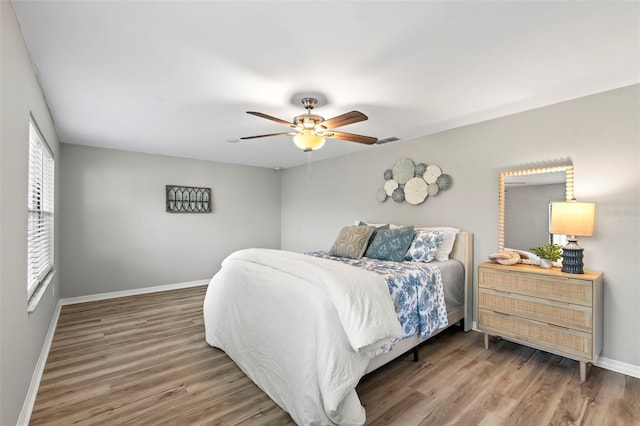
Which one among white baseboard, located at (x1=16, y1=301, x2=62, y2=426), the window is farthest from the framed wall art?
white baseboard, located at (x1=16, y1=301, x2=62, y2=426)

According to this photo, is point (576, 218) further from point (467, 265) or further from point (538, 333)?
point (467, 265)

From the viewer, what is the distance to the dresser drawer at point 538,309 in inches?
91.0

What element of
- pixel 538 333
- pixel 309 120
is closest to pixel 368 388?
pixel 538 333

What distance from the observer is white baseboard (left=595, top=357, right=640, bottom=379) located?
2377 millimetres

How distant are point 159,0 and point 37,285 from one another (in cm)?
252

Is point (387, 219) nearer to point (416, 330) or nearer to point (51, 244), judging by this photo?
point (416, 330)

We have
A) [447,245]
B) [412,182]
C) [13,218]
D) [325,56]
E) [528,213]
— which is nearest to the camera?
[13,218]

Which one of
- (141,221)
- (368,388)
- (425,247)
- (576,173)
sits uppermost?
(576,173)

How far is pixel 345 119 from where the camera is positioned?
95.0 inches

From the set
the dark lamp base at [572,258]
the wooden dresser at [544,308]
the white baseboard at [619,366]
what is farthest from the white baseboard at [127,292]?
the white baseboard at [619,366]

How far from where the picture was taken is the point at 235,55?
2.00m

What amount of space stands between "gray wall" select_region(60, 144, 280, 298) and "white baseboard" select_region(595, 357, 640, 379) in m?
5.28

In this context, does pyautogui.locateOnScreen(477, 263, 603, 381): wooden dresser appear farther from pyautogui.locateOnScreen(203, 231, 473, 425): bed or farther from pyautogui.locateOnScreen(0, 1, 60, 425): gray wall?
pyautogui.locateOnScreen(0, 1, 60, 425): gray wall

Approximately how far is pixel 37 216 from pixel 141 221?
2.29m
